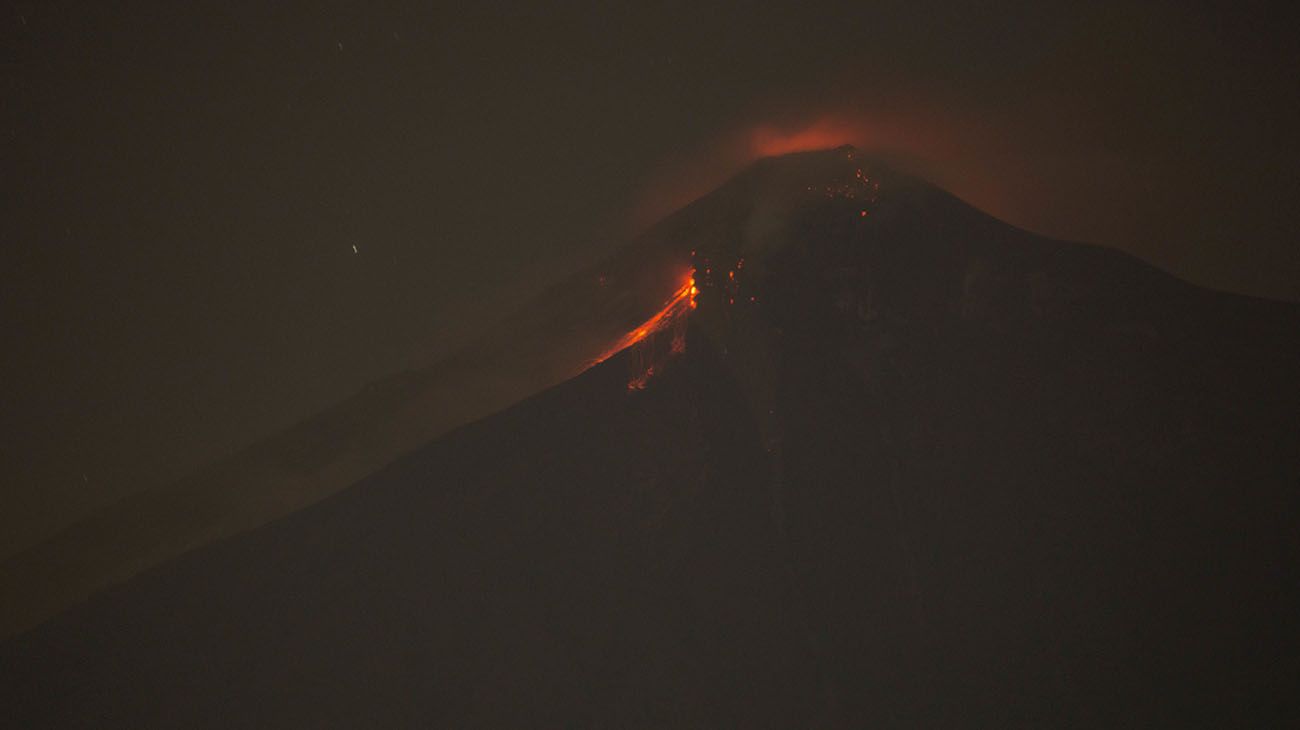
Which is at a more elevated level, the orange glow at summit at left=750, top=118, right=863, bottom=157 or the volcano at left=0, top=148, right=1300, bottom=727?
the orange glow at summit at left=750, top=118, right=863, bottom=157

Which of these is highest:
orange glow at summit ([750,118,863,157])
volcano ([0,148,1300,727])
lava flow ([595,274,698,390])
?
orange glow at summit ([750,118,863,157])

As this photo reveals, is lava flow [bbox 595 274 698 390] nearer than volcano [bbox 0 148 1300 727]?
No

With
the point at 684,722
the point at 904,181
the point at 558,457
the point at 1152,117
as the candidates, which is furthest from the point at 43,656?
the point at 1152,117

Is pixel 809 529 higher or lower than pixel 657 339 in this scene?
lower

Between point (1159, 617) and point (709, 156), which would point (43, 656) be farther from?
point (1159, 617)

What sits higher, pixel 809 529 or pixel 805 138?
pixel 805 138

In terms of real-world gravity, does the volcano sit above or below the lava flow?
below

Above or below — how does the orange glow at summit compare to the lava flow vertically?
above
